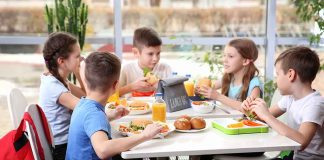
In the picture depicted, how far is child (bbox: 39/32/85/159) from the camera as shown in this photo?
2.55 meters

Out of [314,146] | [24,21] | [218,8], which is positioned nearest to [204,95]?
[314,146]

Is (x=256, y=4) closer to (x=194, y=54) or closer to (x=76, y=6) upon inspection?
(x=194, y=54)

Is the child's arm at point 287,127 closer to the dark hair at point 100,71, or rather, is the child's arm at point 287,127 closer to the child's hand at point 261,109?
the child's hand at point 261,109

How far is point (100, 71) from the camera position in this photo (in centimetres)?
198

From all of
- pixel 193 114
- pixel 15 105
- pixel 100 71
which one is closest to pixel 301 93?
pixel 193 114

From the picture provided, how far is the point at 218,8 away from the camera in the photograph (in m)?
4.84

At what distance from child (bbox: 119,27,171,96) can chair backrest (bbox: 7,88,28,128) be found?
780mm

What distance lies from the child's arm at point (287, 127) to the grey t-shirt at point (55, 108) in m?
1.07

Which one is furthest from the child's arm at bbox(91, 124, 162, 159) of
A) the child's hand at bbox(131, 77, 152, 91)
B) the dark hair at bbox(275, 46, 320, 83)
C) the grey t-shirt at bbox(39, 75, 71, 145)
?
the child's hand at bbox(131, 77, 152, 91)

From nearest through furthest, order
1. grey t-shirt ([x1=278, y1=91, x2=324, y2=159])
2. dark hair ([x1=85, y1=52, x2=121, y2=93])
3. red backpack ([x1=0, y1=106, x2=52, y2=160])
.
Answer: red backpack ([x1=0, y1=106, x2=52, y2=160]), dark hair ([x1=85, y1=52, x2=121, y2=93]), grey t-shirt ([x1=278, y1=91, x2=324, y2=159])

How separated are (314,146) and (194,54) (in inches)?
102

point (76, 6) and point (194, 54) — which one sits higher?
point (76, 6)

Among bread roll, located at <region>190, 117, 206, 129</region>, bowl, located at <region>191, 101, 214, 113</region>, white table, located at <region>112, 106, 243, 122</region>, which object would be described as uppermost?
bread roll, located at <region>190, 117, 206, 129</region>

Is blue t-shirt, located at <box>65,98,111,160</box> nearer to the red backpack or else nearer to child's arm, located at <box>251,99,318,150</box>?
the red backpack
